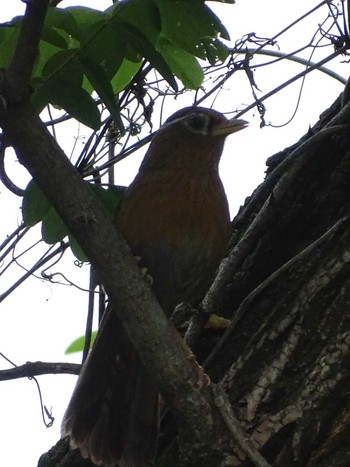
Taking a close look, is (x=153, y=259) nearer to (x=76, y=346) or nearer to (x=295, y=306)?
(x=295, y=306)

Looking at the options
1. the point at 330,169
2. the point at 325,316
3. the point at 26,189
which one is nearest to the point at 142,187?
the point at 26,189

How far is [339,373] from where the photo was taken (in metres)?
2.50

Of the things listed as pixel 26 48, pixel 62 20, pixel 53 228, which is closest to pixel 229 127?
pixel 53 228

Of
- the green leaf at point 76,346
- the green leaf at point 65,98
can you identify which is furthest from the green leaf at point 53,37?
the green leaf at point 76,346

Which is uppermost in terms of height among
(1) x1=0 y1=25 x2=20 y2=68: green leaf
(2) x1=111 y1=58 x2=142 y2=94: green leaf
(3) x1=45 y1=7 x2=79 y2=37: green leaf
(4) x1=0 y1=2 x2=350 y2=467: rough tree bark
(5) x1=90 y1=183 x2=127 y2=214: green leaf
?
(2) x1=111 y1=58 x2=142 y2=94: green leaf

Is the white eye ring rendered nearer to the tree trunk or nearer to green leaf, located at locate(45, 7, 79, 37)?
the tree trunk

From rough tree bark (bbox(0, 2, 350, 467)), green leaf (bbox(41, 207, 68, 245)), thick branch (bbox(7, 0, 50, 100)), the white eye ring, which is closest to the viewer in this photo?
thick branch (bbox(7, 0, 50, 100))

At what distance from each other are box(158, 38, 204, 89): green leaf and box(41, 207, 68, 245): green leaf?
63 centimetres

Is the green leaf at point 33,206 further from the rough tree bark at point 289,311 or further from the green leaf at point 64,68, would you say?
the rough tree bark at point 289,311

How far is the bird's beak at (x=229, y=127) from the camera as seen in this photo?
346cm

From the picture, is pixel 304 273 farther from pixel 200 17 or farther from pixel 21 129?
pixel 21 129

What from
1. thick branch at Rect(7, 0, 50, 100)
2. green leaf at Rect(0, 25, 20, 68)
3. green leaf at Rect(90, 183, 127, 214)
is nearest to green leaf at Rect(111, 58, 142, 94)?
green leaf at Rect(90, 183, 127, 214)

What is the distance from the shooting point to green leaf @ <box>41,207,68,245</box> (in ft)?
9.96

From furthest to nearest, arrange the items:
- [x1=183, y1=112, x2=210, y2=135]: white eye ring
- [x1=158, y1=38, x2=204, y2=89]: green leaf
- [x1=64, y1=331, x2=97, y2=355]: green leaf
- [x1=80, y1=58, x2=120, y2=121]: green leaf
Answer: [x1=64, y1=331, x2=97, y2=355]: green leaf
[x1=183, y1=112, x2=210, y2=135]: white eye ring
[x1=158, y1=38, x2=204, y2=89]: green leaf
[x1=80, y1=58, x2=120, y2=121]: green leaf
